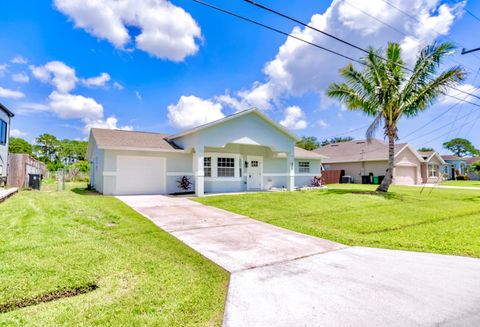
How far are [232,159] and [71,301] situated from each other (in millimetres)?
14227

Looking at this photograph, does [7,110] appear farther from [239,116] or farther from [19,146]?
[19,146]

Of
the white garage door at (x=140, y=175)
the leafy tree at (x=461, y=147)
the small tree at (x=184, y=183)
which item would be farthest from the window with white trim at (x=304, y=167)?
the leafy tree at (x=461, y=147)

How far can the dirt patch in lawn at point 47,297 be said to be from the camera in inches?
116

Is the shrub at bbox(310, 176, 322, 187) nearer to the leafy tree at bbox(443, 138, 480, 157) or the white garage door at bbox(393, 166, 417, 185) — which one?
the white garage door at bbox(393, 166, 417, 185)

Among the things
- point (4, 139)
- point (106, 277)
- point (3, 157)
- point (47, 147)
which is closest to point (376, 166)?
point (106, 277)

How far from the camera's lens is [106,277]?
12.3 feet

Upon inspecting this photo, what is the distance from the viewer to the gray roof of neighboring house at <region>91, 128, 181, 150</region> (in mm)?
14141

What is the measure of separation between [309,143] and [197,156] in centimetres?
5051

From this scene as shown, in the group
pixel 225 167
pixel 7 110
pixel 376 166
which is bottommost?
pixel 225 167

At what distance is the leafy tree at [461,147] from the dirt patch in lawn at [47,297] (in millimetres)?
94388

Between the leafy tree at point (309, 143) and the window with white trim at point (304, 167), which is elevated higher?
the leafy tree at point (309, 143)

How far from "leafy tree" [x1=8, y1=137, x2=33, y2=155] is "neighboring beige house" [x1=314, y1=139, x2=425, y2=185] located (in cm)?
5928

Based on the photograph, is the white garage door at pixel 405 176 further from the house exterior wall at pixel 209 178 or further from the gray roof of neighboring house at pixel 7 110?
the gray roof of neighboring house at pixel 7 110

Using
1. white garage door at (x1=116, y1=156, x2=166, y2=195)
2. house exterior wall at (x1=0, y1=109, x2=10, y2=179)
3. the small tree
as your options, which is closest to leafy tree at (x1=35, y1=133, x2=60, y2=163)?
house exterior wall at (x1=0, y1=109, x2=10, y2=179)
